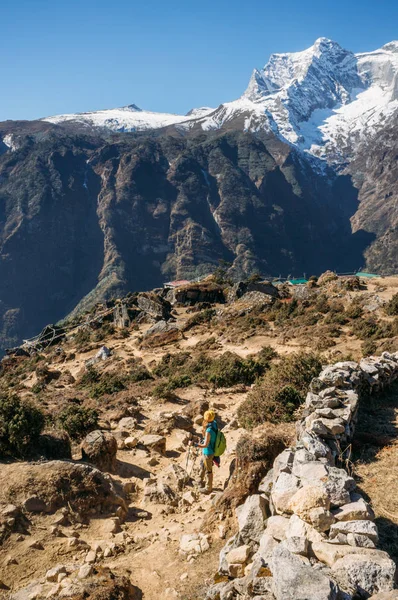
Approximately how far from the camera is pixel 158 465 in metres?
11.1

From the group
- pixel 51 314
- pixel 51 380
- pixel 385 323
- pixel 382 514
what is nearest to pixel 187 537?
pixel 382 514

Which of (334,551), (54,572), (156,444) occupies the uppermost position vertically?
(334,551)

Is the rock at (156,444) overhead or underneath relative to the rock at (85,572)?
underneath

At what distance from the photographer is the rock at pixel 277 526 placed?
520cm

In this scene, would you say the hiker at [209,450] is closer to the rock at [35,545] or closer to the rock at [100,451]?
the rock at [100,451]

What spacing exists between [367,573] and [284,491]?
1.71 metres

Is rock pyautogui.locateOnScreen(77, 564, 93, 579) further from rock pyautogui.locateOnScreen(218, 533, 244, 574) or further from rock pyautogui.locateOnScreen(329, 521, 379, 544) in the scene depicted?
rock pyautogui.locateOnScreen(329, 521, 379, 544)

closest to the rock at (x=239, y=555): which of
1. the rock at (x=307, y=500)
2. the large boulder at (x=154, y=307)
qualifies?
the rock at (x=307, y=500)

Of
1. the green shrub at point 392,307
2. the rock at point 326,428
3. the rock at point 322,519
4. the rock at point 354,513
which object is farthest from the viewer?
the green shrub at point 392,307

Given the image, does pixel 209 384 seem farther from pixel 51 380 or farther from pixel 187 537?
pixel 51 380

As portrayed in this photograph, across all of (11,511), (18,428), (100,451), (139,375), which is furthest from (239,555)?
(139,375)

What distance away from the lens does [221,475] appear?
9922 millimetres

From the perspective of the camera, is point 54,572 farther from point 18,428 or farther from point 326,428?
point 326,428

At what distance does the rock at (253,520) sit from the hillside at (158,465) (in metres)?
0.63
